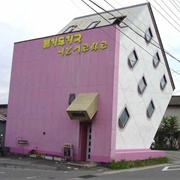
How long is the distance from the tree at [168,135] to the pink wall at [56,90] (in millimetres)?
20182

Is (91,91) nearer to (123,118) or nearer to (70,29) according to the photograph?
(123,118)

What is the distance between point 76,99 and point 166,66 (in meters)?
9.36

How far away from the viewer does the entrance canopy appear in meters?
17.6

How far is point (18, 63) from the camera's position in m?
22.5

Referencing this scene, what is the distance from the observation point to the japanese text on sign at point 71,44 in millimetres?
19203

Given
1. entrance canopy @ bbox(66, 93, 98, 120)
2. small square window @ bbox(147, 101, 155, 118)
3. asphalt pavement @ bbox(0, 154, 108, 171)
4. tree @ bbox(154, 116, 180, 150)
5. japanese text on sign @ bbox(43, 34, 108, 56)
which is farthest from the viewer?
tree @ bbox(154, 116, 180, 150)

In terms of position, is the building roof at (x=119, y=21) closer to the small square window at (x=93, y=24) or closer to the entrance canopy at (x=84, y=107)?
the small square window at (x=93, y=24)

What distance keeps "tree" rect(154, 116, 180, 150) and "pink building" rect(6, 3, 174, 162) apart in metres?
13.9

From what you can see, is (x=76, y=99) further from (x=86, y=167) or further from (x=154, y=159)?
(x=154, y=159)

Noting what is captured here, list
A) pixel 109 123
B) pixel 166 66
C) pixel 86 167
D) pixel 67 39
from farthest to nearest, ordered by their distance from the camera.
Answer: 1. pixel 166 66
2. pixel 67 39
3. pixel 109 123
4. pixel 86 167

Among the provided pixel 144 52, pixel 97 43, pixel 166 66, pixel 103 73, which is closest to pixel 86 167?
pixel 103 73

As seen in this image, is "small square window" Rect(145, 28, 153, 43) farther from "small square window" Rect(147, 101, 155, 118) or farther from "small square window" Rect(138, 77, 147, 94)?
"small square window" Rect(147, 101, 155, 118)

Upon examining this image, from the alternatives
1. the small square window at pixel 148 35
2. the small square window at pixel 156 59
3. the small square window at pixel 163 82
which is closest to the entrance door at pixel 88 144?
the small square window at pixel 156 59

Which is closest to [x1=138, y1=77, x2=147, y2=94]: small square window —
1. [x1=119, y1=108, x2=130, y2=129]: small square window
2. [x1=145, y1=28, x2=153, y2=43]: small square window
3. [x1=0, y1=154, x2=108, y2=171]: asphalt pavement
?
[x1=119, y1=108, x2=130, y2=129]: small square window
